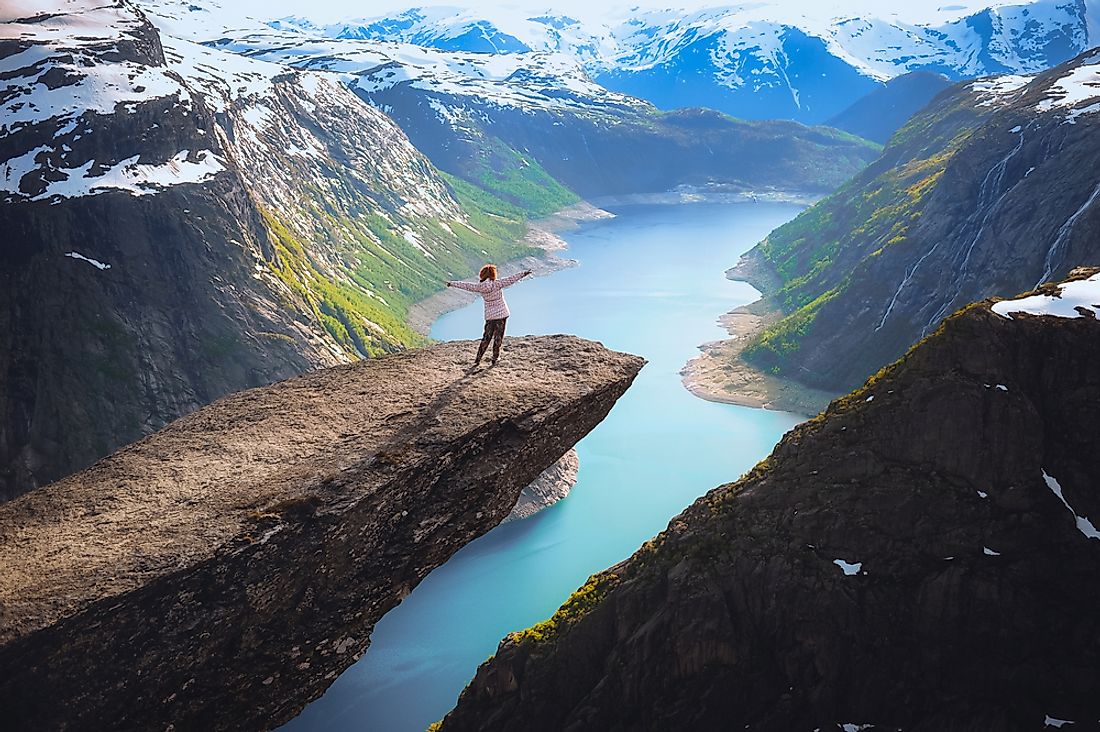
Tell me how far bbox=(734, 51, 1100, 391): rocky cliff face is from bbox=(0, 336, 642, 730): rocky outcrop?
290 ft

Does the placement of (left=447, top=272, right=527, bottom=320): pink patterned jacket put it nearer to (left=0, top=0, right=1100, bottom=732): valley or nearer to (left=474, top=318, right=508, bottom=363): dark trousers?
(left=474, top=318, right=508, bottom=363): dark trousers

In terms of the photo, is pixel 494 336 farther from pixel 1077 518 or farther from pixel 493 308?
pixel 1077 518

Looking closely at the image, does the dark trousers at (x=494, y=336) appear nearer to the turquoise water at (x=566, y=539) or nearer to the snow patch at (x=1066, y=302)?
the snow patch at (x=1066, y=302)

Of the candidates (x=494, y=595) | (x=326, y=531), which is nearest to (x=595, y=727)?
(x=326, y=531)

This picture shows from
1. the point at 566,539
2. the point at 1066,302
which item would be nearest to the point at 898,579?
the point at 1066,302

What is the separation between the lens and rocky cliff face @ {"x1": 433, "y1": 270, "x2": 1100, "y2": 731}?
101ft

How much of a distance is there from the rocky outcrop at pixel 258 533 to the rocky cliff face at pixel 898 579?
660 inches

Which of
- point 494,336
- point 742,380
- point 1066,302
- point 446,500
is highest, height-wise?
point 494,336

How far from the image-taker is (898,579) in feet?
110

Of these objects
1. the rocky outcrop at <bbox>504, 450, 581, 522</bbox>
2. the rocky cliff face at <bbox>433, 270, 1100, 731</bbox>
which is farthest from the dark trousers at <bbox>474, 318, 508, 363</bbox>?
the rocky outcrop at <bbox>504, 450, 581, 522</bbox>

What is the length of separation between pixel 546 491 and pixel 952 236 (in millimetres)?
66338

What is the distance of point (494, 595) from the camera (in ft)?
249

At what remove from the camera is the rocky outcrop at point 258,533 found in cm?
1452

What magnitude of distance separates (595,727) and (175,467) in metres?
23.2
